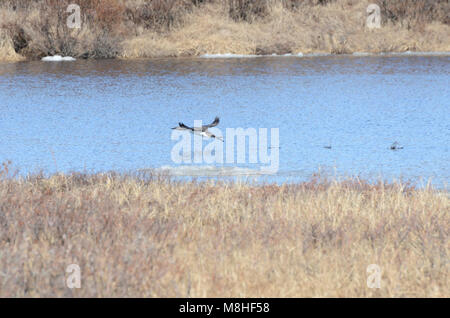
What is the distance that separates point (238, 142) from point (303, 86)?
990cm

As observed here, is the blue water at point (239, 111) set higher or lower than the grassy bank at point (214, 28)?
higher

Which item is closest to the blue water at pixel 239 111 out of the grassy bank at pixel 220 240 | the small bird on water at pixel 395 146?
the small bird on water at pixel 395 146

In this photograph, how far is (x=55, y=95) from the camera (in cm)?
2147

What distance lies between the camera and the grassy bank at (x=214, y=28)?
32906mm

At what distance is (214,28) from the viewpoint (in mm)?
35406

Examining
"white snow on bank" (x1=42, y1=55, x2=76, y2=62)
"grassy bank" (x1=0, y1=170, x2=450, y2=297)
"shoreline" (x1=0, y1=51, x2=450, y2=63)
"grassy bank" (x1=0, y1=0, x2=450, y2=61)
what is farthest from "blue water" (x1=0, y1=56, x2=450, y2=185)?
"grassy bank" (x1=0, y1=0, x2=450, y2=61)

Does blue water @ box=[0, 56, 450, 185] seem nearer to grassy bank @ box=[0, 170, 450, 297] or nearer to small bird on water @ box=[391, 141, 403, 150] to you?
small bird on water @ box=[391, 141, 403, 150]

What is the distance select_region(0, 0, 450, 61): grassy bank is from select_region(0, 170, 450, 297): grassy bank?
24.5 meters

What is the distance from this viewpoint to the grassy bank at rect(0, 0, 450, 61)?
1296 inches

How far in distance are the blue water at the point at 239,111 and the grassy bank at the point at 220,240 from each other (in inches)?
81.9

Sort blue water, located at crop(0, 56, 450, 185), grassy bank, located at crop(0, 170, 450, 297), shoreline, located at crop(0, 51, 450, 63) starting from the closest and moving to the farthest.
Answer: grassy bank, located at crop(0, 170, 450, 297), blue water, located at crop(0, 56, 450, 185), shoreline, located at crop(0, 51, 450, 63)

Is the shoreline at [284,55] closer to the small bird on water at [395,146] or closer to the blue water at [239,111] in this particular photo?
the blue water at [239,111]

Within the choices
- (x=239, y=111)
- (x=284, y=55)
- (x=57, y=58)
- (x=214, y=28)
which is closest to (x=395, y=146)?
(x=239, y=111)
